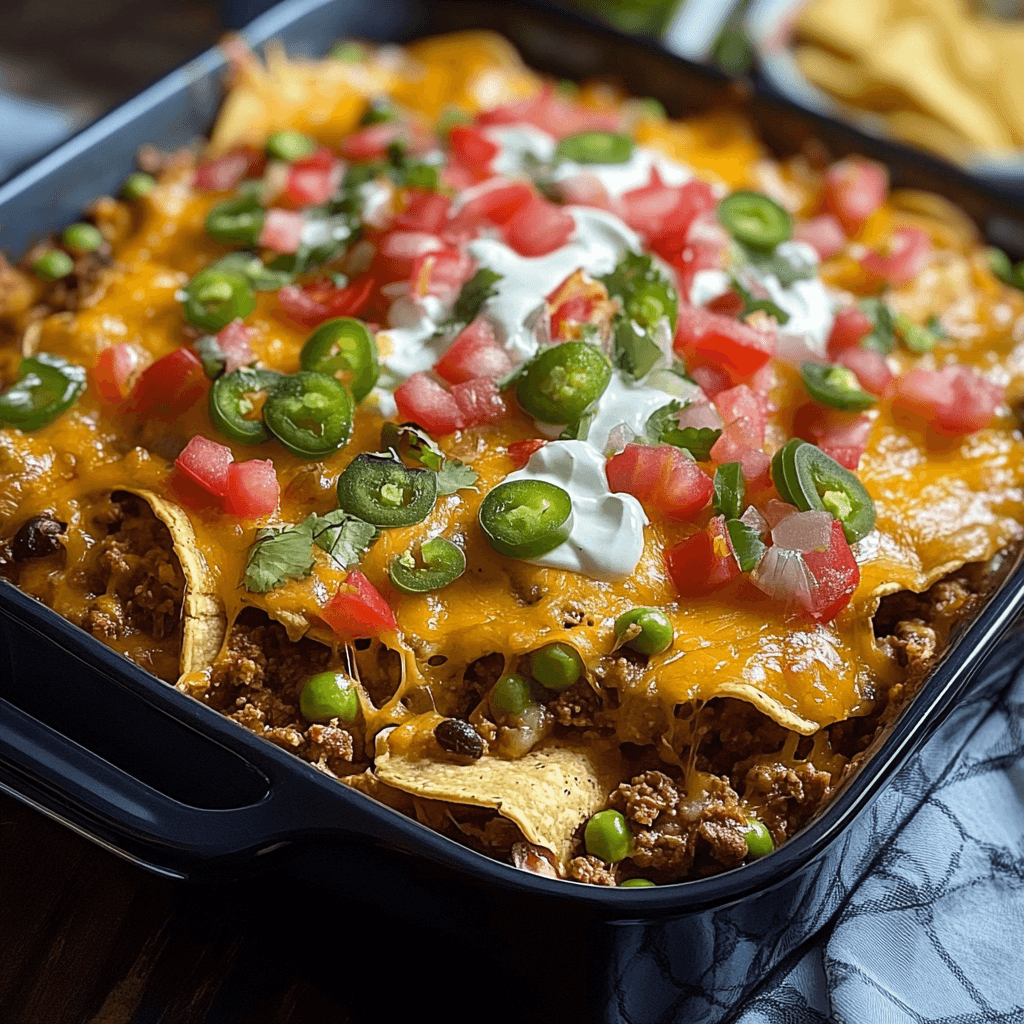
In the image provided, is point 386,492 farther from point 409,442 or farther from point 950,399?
point 950,399

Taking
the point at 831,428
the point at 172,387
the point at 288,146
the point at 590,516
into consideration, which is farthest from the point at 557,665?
the point at 288,146

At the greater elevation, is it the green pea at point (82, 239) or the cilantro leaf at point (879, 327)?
the cilantro leaf at point (879, 327)

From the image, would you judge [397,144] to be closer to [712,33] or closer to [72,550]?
[72,550]

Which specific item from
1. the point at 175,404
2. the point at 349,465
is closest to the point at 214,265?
the point at 175,404

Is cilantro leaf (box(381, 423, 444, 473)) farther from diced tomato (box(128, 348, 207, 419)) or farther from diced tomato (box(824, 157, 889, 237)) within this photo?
diced tomato (box(824, 157, 889, 237))

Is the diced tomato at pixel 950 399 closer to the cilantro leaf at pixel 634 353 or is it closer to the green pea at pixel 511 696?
the cilantro leaf at pixel 634 353

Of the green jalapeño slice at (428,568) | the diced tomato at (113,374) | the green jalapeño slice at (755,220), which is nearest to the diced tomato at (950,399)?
the green jalapeño slice at (755,220)
